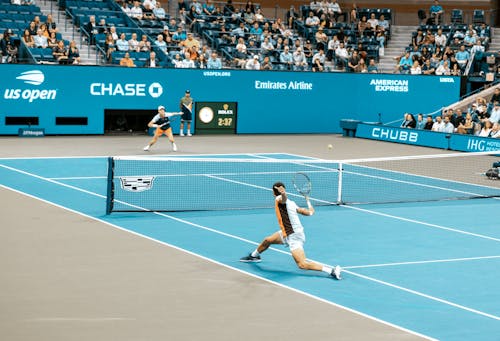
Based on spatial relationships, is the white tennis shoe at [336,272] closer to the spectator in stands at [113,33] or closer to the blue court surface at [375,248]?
the blue court surface at [375,248]

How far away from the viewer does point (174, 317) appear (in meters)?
11.8

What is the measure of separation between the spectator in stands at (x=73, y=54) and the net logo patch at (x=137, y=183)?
18235 millimetres

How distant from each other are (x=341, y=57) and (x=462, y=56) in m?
6.36

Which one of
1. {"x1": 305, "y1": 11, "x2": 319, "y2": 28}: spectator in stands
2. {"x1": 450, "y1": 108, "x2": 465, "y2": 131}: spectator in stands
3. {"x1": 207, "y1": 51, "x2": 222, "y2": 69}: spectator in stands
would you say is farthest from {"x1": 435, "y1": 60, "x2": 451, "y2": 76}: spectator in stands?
{"x1": 207, "y1": 51, "x2": 222, "y2": 69}: spectator in stands

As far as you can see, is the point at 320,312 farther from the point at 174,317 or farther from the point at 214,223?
the point at 214,223

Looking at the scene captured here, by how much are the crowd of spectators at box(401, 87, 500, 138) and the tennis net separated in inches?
151

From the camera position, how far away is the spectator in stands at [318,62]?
43.8m

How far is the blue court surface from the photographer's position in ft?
41.4

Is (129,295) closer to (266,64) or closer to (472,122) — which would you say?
(472,122)

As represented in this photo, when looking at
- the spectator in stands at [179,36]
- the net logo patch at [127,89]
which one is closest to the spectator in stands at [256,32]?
the spectator in stands at [179,36]

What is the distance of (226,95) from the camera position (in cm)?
4084

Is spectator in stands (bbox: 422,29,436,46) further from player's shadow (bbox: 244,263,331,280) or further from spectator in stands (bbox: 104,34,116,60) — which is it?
player's shadow (bbox: 244,263,331,280)

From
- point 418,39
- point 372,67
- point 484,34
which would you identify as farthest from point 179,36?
point 484,34

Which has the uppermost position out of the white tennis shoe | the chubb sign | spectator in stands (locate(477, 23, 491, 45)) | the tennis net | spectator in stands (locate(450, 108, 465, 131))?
spectator in stands (locate(477, 23, 491, 45))
